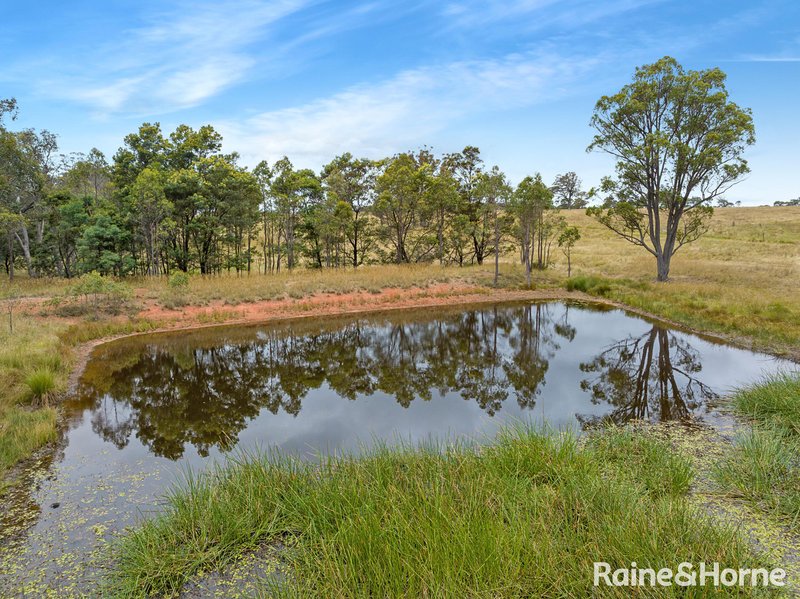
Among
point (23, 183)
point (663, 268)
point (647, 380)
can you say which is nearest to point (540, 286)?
point (663, 268)

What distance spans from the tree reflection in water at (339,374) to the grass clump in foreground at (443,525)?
2.84m

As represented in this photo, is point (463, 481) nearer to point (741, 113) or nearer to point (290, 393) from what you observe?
point (290, 393)

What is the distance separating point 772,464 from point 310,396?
339 inches

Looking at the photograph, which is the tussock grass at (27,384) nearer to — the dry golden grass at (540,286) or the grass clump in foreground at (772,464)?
the dry golden grass at (540,286)

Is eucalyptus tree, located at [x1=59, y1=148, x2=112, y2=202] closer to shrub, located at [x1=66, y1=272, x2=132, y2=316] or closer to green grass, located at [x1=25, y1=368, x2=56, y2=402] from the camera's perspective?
shrub, located at [x1=66, y1=272, x2=132, y2=316]

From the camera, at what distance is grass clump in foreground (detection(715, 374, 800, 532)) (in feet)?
15.9

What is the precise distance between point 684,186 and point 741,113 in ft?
14.8

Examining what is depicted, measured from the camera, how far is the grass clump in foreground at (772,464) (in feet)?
15.9

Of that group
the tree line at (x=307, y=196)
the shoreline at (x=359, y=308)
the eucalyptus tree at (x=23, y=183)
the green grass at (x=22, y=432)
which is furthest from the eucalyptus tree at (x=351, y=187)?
the green grass at (x=22, y=432)

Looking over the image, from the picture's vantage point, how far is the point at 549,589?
336 centimetres

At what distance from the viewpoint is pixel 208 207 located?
2788 centimetres

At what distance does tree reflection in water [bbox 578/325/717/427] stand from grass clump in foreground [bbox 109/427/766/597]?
3.26m

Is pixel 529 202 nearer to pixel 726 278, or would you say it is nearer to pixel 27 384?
pixel 726 278

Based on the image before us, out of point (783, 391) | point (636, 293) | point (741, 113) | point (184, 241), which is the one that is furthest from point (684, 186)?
point (184, 241)
